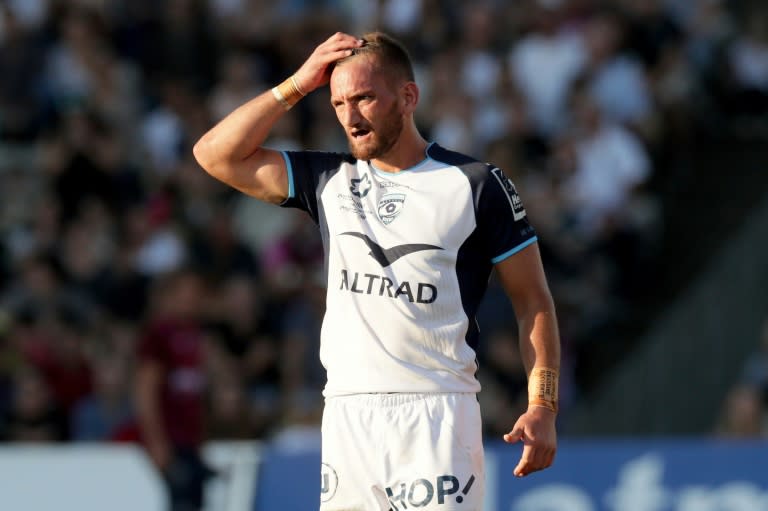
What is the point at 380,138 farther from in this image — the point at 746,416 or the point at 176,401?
the point at 746,416

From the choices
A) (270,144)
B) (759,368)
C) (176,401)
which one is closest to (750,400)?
(759,368)

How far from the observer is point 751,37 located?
15.1 m

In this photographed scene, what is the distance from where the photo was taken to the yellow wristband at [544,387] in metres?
5.61

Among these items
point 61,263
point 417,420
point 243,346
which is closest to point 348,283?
point 417,420

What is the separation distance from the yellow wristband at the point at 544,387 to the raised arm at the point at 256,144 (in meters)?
1.21

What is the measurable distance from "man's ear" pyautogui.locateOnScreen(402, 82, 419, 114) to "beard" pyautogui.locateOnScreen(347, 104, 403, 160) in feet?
0.20

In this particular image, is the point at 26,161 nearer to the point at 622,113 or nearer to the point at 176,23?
the point at 176,23

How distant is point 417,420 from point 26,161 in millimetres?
9962

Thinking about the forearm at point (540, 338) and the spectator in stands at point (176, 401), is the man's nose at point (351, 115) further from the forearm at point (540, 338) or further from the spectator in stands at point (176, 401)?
the spectator in stands at point (176, 401)

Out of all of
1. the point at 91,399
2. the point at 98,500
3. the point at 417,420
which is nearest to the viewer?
the point at 417,420

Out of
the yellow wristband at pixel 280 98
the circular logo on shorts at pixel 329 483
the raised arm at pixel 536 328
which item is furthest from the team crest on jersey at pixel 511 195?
the circular logo on shorts at pixel 329 483

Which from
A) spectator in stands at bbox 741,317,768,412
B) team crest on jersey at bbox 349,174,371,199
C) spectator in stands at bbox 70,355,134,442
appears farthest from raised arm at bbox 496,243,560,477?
spectator in stands at bbox 70,355,134,442

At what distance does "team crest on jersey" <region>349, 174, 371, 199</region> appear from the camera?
5801mm

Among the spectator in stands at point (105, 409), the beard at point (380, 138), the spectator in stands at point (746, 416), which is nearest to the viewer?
the beard at point (380, 138)
